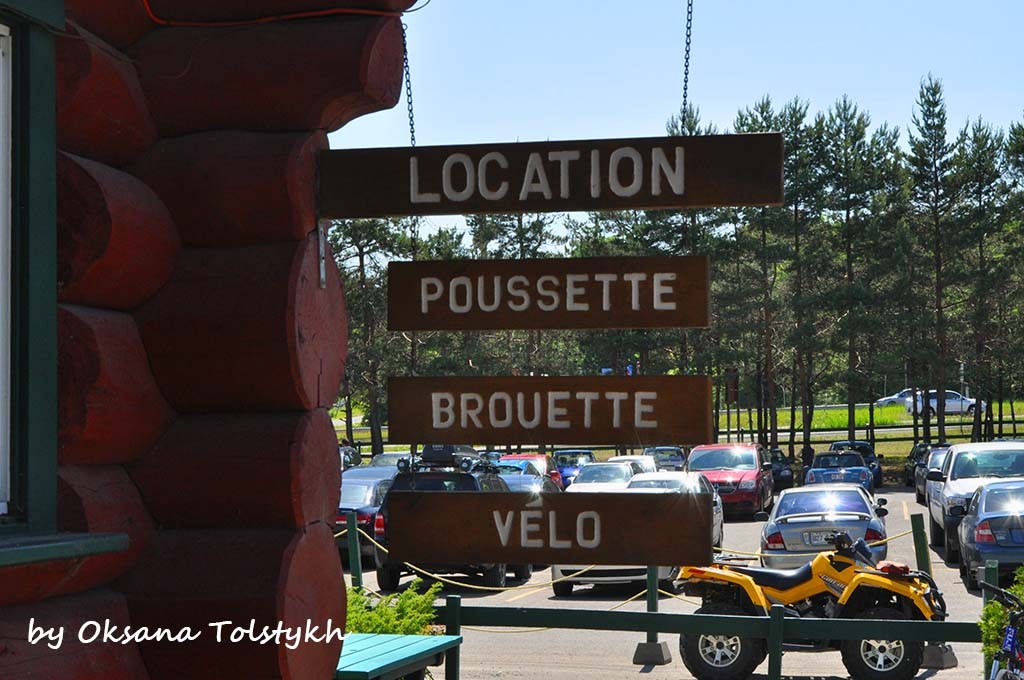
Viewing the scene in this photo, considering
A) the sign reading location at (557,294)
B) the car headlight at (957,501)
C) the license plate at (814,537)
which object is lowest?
the license plate at (814,537)

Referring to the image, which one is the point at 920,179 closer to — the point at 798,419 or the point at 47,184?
the point at 798,419

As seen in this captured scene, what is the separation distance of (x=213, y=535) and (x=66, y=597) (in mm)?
524

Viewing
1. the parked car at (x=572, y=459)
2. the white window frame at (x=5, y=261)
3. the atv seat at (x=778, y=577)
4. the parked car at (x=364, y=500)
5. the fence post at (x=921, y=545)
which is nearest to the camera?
the white window frame at (x=5, y=261)

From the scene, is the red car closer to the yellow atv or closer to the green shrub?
the yellow atv

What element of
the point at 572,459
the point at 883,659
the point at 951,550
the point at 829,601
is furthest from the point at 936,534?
the point at 572,459

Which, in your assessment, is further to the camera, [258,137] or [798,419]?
[798,419]

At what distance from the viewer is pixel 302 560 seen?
4.40m

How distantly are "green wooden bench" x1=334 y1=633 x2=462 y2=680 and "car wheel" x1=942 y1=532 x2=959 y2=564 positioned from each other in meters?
14.4

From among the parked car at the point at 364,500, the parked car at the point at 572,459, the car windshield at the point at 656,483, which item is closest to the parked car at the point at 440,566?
the parked car at the point at 364,500

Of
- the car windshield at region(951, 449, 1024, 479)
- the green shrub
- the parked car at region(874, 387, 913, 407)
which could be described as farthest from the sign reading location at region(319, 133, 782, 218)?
the parked car at region(874, 387, 913, 407)

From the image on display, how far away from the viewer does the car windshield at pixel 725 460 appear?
3312 centimetres

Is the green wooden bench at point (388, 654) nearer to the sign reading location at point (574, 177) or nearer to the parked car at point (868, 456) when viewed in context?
the sign reading location at point (574, 177)

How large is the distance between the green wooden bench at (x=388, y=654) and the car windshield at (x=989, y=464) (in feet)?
51.0

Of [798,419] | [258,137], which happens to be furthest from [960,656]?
[798,419]
